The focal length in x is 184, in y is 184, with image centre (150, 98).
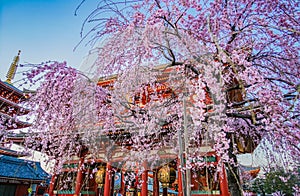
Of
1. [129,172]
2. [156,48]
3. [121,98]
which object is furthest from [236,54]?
[129,172]

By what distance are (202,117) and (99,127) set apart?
3.13m

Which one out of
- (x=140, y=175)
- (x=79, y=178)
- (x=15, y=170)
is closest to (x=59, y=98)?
(x=140, y=175)

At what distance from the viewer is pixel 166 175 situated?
719 centimetres

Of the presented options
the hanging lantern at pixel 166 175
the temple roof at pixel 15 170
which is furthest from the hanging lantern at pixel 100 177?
the temple roof at pixel 15 170

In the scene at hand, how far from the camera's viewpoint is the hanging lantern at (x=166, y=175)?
7176mm

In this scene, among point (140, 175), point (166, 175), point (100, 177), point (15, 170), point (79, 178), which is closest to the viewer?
point (166, 175)

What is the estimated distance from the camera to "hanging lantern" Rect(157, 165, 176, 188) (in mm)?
7176

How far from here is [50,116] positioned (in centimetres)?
391

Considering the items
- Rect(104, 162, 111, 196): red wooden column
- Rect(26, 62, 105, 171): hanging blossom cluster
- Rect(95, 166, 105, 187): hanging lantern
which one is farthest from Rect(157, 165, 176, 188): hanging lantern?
Rect(26, 62, 105, 171): hanging blossom cluster

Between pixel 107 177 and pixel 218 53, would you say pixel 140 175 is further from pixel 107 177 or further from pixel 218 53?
pixel 218 53

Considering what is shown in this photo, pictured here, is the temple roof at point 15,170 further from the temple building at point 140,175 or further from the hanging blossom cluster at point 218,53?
the hanging blossom cluster at point 218,53

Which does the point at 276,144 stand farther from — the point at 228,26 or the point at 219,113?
the point at 228,26

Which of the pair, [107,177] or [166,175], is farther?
[107,177]

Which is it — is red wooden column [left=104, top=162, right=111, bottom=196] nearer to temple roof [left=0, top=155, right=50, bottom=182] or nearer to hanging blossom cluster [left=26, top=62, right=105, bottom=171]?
hanging blossom cluster [left=26, top=62, right=105, bottom=171]
